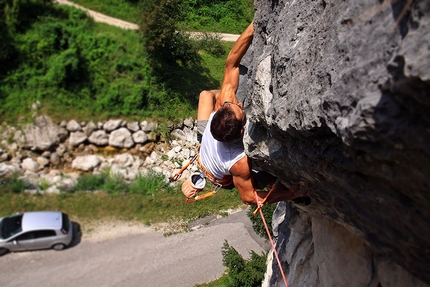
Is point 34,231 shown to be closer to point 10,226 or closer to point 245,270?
point 10,226

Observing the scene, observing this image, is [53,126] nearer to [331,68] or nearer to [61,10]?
[61,10]

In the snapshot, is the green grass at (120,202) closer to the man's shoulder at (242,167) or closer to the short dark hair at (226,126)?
the man's shoulder at (242,167)

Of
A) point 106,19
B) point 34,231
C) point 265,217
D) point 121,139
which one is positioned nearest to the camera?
point 265,217

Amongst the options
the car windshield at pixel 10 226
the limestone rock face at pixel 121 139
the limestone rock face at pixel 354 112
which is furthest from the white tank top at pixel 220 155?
the limestone rock face at pixel 121 139

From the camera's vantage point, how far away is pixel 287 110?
2941 millimetres

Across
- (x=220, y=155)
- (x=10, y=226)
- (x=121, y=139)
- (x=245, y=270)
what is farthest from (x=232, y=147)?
(x=121, y=139)

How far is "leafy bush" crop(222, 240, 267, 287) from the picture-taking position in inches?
331

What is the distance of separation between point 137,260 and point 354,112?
32.0 ft

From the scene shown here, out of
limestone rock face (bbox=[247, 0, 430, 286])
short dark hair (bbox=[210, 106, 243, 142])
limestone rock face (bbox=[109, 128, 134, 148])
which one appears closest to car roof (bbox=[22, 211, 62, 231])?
limestone rock face (bbox=[109, 128, 134, 148])

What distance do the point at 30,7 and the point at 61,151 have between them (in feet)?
19.6

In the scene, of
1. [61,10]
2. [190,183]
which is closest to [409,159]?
[190,183]

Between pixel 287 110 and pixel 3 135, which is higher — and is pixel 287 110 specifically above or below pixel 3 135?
above

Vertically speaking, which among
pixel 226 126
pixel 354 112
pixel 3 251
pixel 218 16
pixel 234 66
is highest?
pixel 354 112

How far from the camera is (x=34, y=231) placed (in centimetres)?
1045
